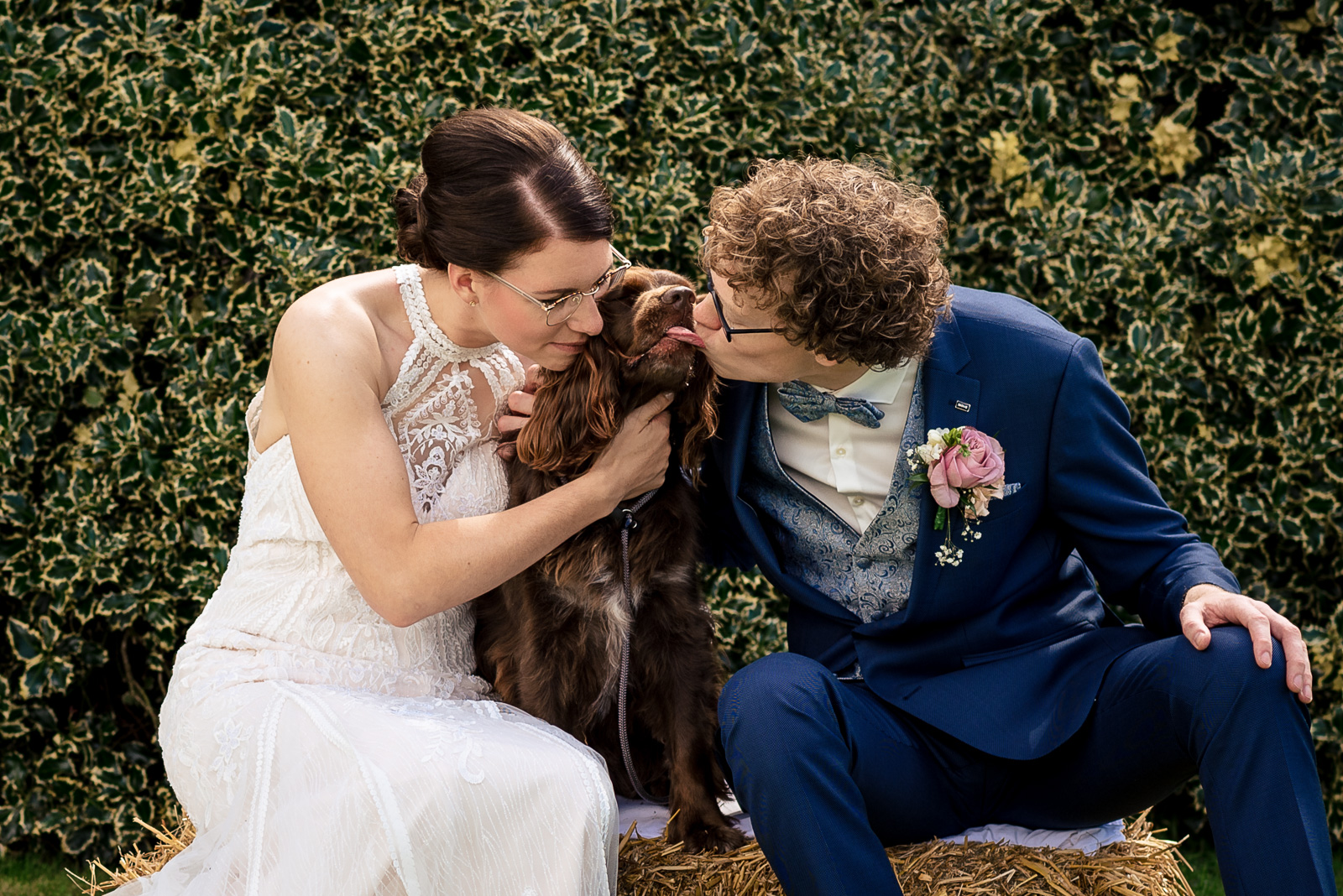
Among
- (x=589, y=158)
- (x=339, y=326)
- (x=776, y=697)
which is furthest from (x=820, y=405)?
(x=589, y=158)

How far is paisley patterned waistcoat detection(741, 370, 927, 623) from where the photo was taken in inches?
89.2

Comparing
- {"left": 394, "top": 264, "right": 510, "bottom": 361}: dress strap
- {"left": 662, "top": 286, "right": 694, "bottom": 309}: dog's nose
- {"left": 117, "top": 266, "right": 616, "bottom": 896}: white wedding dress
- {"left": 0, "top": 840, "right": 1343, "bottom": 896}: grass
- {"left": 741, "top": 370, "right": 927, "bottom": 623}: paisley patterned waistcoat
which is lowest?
{"left": 0, "top": 840, "right": 1343, "bottom": 896}: grass

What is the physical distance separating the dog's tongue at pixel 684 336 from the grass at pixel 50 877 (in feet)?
7.49

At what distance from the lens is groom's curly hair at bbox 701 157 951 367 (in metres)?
2.06

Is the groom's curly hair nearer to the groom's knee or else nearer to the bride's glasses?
the bride's glasses

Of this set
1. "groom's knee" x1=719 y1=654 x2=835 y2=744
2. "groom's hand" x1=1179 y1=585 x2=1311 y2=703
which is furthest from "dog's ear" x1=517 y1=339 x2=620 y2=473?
"groom's hand" x1=1179 y1=585 x2=1311 y2=703

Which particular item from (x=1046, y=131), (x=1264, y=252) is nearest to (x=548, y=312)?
(x=1046, y=131)

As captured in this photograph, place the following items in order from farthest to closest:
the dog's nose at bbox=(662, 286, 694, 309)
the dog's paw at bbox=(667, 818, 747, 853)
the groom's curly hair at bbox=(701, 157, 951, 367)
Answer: the dog's paw at bbox=(667, 818, 747, 853), the dog's nose at bbox=(662, 286, 694, 309), the groom's curly hair at bbox=(701, 157, 951, 367)

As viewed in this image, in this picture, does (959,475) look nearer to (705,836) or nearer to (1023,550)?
(1023,550)

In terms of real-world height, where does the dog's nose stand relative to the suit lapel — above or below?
above

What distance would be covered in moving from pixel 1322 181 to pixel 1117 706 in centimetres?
200

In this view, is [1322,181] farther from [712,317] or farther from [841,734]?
[841,734]

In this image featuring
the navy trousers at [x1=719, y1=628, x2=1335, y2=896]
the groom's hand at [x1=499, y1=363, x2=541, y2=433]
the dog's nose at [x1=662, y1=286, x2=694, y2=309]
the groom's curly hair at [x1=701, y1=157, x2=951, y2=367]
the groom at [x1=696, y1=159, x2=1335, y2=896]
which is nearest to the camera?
the navy trousers at [x1=719, y1=628, x2=1335, y2=896]

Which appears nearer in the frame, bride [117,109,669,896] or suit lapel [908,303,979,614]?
bride [117,109,669,896]
